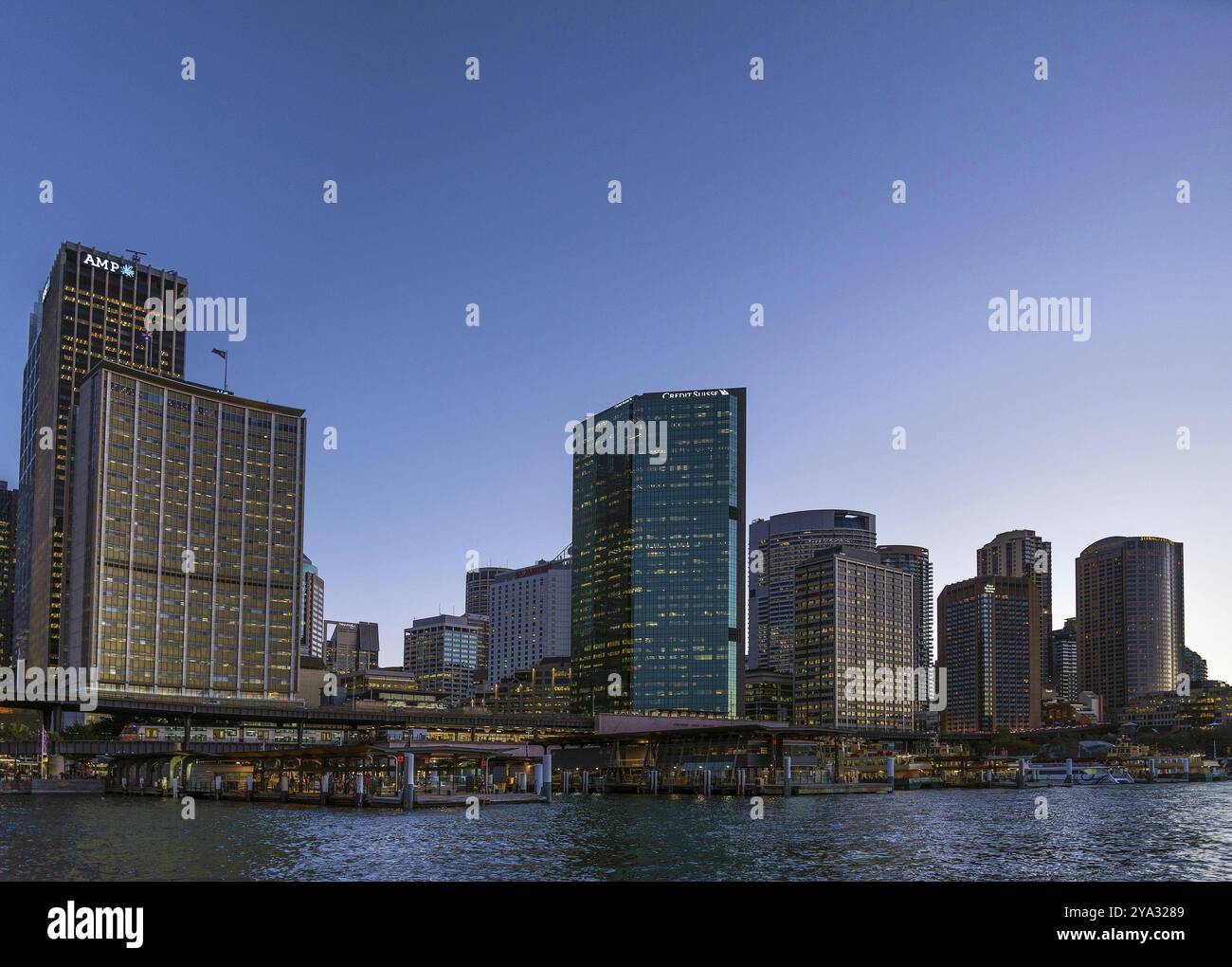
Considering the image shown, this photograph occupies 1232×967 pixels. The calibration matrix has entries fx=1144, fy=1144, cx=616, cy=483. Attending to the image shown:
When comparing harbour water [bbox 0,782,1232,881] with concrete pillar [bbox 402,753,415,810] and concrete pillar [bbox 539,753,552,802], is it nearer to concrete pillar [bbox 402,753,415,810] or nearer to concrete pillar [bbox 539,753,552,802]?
concrete pillar [bbox 402,753,415,810]

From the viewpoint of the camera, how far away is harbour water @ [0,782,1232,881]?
43.5 meters

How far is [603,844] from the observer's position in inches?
A: 2239

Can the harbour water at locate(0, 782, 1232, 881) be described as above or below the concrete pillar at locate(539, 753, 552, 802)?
above

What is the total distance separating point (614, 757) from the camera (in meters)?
174

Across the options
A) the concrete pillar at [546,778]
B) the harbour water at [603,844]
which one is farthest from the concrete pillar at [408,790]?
the concrete pillar at [546,778]

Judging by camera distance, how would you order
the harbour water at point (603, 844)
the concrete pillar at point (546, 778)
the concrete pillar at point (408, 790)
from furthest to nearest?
the concrete pillar at point (546, 778) → the concrete pillar at point (408, 790) → the harbour water at point (603, 844)

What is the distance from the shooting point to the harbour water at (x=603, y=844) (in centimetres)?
4347

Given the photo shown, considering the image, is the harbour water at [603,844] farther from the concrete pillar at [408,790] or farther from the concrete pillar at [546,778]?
the concrete pillar at [546,778]

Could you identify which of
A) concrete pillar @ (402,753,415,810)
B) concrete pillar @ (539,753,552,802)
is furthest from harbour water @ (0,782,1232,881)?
concrete pillar @ (539,753,552,802)

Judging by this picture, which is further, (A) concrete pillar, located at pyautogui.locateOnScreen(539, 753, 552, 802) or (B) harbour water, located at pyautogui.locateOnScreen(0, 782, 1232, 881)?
(A) concrete pillar, located at pyautogui.locateOnScreen(539, 753, 552, 802)

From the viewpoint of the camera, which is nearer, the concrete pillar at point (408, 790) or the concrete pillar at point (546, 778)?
the concrete pillar at point (408, 790)

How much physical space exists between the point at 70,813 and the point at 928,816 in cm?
6581

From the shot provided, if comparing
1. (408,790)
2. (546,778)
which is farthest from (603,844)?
(546,778)
